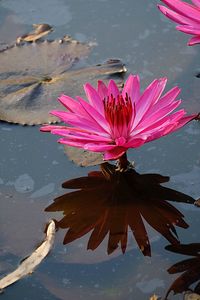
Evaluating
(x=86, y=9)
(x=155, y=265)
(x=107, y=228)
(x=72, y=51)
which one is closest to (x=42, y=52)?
(x=72, y=51)

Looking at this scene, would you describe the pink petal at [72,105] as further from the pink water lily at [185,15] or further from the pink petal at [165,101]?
the pink water lily at [185,15]

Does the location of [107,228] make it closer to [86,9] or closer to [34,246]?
[34,246]

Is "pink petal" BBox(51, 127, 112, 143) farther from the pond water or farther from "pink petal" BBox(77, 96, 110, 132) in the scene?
the pond water

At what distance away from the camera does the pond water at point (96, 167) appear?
144 centimetres

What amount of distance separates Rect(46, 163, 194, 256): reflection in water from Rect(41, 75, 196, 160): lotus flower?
0.40 ft

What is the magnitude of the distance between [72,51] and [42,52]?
10 cm

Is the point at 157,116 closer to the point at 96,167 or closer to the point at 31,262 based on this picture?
the point at 96,167

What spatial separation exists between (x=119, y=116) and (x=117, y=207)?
22 cm

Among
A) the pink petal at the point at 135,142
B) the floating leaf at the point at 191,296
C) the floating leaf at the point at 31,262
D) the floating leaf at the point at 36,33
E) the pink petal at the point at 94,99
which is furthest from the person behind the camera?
the floating leaf at the point at 36,33

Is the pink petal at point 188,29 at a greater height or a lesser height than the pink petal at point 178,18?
lesser

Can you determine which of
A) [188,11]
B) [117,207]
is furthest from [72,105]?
[188,11]

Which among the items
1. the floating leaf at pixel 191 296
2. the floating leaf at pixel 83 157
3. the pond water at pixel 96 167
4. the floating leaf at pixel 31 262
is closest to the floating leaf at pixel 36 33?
the pond water at pixel 96 167

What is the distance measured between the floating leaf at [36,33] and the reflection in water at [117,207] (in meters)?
0.72

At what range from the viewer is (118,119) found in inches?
63.0
